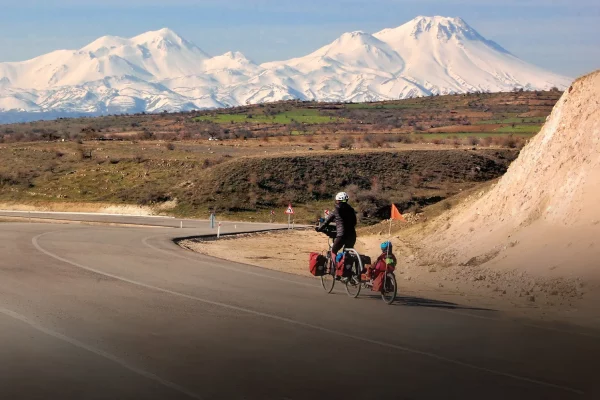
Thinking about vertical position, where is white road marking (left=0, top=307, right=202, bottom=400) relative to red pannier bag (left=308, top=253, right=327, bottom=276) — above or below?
below

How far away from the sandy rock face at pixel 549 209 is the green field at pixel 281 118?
123406 mm

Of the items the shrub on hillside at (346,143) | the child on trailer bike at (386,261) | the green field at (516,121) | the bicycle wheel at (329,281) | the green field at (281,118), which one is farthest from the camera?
the green field at (281,118)

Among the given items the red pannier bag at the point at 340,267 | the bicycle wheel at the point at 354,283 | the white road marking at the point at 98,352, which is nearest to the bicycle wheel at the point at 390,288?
the bicycle wheel at the point at 354,283

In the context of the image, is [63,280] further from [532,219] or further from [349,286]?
[532,219]

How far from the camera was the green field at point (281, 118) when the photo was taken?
6068 inches

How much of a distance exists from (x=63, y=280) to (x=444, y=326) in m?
9.87

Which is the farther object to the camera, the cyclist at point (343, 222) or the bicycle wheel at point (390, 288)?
the cyclist at point (343, 222)

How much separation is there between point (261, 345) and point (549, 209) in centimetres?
1307

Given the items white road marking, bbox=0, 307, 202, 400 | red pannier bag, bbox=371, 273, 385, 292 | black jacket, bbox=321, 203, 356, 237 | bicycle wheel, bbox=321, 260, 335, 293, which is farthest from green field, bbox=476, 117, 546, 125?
white road marking, bbox=0, 307, 202, 400

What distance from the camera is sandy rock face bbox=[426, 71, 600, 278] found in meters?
→ 21.5

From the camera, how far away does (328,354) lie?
12453mm

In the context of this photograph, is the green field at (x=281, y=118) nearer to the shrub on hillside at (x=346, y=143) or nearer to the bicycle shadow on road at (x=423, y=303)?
the shrub on hillside at (x=346, y=143)

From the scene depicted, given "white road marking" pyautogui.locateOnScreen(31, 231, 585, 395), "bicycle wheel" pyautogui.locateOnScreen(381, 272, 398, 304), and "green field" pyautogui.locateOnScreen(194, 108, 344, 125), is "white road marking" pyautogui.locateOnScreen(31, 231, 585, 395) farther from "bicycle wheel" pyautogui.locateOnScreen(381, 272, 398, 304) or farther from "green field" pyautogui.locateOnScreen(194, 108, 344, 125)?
"green field" pyautogui.locateOnScreen(194, 108, 344, 125)

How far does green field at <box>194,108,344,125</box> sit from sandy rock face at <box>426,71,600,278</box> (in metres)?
123
